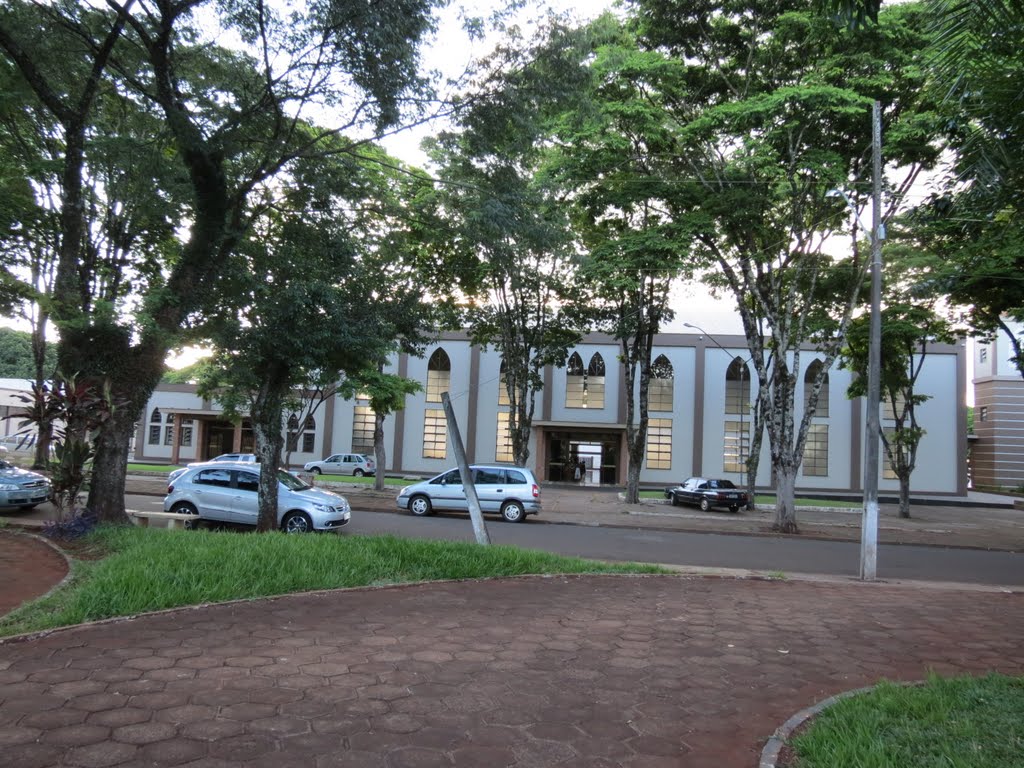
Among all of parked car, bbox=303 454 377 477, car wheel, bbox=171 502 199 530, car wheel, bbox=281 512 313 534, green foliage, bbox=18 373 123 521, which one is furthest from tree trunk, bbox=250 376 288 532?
parked car, bbox=303 454 377 477

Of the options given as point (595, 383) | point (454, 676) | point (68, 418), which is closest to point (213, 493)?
point (68, 418)

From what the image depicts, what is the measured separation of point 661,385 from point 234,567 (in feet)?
109

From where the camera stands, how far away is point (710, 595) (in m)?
8.61

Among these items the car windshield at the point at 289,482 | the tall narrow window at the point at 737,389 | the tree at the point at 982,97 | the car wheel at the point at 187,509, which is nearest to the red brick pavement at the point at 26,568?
the car wheel at the point at 187,509

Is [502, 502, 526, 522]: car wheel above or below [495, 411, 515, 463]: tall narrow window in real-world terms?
below

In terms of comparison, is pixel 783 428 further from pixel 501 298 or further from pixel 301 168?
pixel 301 168

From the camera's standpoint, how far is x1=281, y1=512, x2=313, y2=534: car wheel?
13445mm

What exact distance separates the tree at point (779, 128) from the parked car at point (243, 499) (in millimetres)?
10709

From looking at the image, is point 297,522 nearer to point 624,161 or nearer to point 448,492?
point 448,492

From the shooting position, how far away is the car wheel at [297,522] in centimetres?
1345

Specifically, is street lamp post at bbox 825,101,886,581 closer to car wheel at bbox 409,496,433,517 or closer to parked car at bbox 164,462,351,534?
parked car at bbox 164,462,351,534

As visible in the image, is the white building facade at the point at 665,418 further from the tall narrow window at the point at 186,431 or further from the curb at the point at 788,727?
the curb at the point at 788,727

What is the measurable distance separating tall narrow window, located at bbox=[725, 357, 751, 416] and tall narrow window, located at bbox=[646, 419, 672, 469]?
345 cm

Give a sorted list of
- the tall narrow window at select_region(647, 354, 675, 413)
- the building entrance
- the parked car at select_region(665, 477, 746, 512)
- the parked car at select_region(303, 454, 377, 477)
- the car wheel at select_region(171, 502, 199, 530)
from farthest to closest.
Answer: the building entrance, the parked car at select_region(303, 454, 377, 477), the tall narrow window at select_region(647, 354, 675, 413), the parked car at select_region(665, 477, 746, 512), the car wheel at select_region(171, 502, 199, 530)
